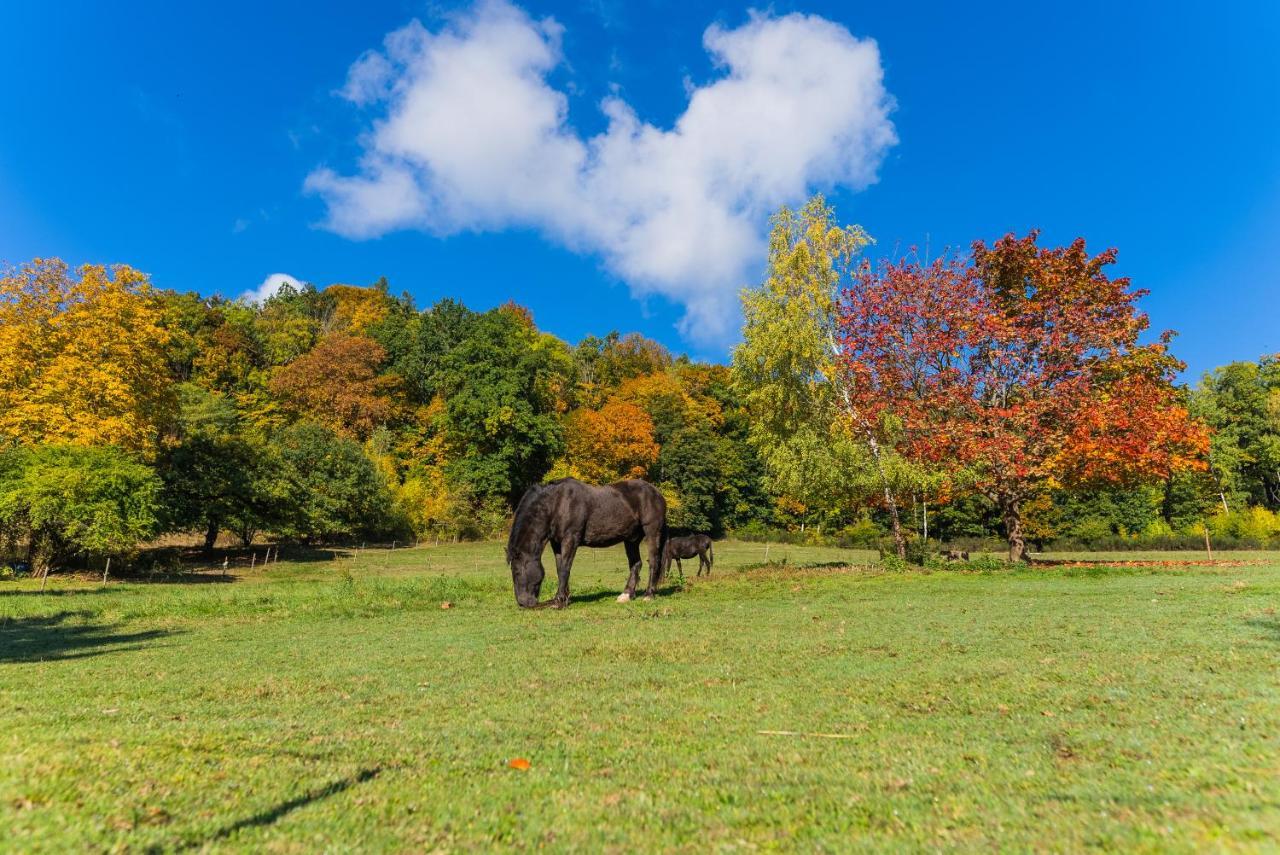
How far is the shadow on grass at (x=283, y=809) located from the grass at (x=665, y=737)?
19 millimetres

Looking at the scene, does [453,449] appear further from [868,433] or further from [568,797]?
[568,797]

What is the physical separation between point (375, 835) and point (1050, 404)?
85.0ft

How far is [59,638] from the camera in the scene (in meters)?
12.2

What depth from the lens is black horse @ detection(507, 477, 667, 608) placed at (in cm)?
1580

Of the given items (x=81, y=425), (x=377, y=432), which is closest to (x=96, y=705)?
(x=81, y=425)

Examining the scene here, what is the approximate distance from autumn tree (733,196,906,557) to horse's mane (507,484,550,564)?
1385 centimetres

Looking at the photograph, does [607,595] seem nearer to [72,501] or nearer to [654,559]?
[654,559]

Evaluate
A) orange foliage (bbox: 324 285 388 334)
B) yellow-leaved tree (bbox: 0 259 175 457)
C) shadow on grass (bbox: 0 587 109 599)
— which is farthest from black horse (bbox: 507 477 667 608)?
orange foliage (bbox: 324 285 388 334)

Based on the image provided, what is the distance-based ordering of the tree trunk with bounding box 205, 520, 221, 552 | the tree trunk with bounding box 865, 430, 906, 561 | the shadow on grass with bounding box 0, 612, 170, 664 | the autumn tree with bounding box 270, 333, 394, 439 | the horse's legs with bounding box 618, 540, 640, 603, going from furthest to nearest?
the autumn tree with bounding box 270, 333, 394, 439
the tree trunk with bounding box 205, 520, 221, 552
the tree trunk with bounding box 865, 430, 906, 561
the horse's legs with bounding box 618, 540, 640, 603
the shadow on grass with bounding box 0, 612, 170, 664

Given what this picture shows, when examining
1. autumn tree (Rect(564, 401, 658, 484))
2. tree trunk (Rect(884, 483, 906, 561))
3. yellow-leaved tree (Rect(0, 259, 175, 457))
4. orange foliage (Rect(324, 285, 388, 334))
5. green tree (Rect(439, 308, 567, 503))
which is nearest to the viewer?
tree trunk (Rect(884, 483, 906, 561))

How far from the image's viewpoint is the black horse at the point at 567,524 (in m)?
15.8

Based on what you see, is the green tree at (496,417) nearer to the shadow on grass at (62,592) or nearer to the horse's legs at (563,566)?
the shadow on grass at (62,592)

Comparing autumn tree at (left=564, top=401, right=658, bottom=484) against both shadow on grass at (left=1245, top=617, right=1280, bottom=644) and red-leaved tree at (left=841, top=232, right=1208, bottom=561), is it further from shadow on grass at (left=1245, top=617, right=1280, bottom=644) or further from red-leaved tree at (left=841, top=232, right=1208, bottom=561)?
shadow on grass at (left=1245, top=617, right=1280, bottom=644)

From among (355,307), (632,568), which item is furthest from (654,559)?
(355,307)
